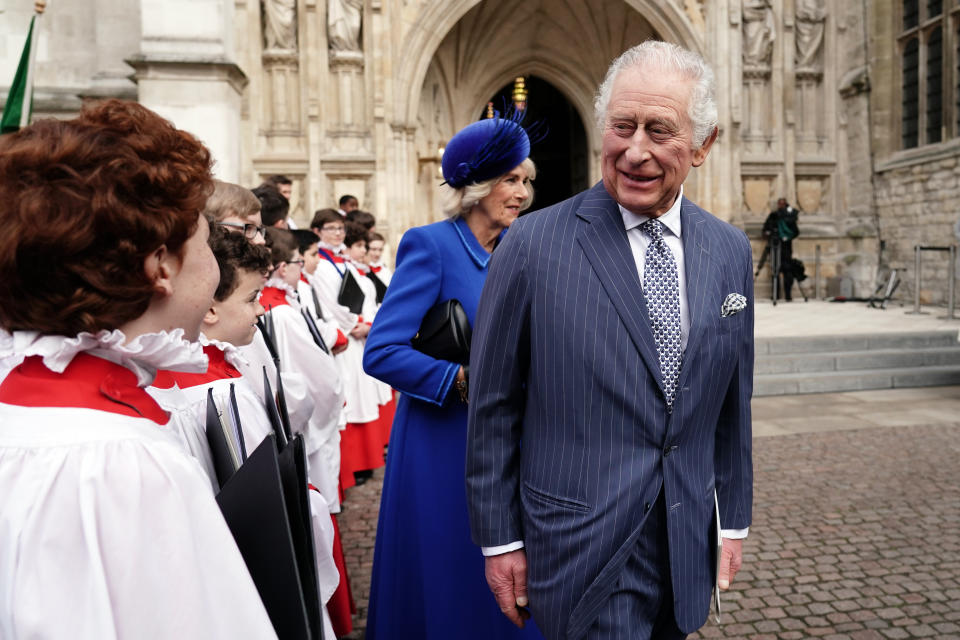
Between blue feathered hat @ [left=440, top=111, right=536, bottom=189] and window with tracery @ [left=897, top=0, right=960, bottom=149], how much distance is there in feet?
43.7

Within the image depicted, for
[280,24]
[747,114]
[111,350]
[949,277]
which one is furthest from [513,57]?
[111,350]

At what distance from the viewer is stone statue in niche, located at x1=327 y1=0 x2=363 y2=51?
13844 mm

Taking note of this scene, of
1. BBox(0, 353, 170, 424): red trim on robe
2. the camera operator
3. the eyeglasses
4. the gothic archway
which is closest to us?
BBox(0, 353, 170, 424): red trim on robe

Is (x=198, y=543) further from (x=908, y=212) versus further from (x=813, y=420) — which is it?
(x=908, y=212)

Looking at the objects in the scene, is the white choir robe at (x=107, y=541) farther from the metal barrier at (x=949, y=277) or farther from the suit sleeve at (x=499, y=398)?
the metal barrier at (x=949, y=277)

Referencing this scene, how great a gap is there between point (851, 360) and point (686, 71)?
7.88 meters

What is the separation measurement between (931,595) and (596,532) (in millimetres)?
2681

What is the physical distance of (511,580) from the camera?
173 cm

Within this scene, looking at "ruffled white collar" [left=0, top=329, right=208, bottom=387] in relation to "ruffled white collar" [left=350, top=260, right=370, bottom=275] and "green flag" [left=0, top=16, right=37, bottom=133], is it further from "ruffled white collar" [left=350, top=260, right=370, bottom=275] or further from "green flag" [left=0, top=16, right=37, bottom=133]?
"green flag" [left=0, top=16, right=37, bottom=133]

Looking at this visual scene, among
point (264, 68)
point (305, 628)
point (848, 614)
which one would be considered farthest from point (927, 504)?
point (264, 68)

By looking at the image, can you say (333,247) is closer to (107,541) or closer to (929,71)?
(107,541)

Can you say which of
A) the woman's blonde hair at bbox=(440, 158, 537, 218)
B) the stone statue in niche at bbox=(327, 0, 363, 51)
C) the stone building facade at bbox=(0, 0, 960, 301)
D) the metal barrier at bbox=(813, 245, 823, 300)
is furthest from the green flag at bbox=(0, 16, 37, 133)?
the metal barrier at bbox=(813, 245, 823, 300)

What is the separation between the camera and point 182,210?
1133 mm

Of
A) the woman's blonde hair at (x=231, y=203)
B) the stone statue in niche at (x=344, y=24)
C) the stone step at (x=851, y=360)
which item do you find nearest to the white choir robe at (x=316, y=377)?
the woman's blonde hair at (x=231, y=203)
